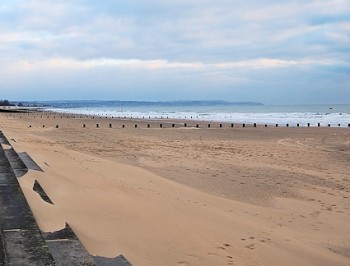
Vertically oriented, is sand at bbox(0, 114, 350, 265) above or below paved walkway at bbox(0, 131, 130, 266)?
below

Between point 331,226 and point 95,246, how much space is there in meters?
→ 3.28

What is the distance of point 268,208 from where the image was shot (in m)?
6.62

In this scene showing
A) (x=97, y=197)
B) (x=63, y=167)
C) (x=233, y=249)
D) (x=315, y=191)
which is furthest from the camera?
(x=63, y=167)

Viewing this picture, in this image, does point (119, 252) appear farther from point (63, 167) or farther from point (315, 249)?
point (63, 167)

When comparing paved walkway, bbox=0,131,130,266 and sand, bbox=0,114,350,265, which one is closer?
paved walkway, bbox=0,131,130,266

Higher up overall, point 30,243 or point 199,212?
point 30,243

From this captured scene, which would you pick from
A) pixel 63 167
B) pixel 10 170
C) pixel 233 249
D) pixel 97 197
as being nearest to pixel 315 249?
pixel 233 249

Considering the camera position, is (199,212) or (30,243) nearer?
(30,243)

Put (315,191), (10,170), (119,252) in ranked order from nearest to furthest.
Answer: (119,252) → (10,170) → (315,191)

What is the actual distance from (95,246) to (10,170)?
3.84 m

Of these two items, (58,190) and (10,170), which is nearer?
(58,190)

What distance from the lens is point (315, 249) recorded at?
15.1 ft

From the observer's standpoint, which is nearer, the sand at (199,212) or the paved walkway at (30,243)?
the paved walkway at (30,243)

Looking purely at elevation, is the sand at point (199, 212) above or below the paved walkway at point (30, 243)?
below
